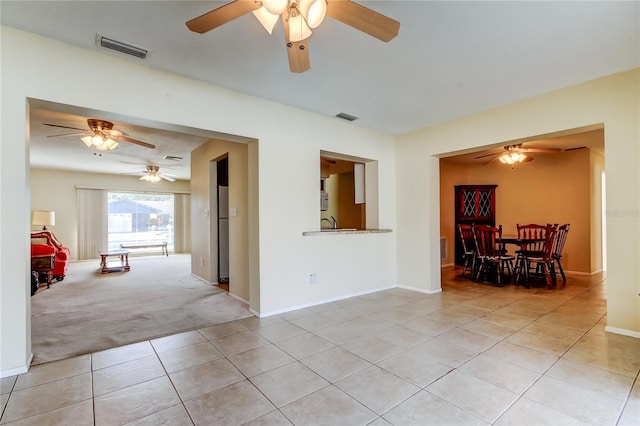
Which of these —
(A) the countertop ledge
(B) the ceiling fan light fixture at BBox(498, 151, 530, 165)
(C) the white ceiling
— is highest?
(C) the white ceiling

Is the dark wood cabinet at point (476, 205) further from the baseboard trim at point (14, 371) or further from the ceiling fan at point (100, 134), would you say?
the baseboard trim at point (14, 371)

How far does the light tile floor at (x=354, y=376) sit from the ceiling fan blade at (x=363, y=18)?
86.3 inches

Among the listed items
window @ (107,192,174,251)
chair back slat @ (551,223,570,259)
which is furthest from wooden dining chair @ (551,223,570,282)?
window @ (107,192,174,251)

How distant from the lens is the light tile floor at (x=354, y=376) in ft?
5.52

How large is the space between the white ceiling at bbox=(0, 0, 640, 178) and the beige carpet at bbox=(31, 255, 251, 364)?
2.04 meters

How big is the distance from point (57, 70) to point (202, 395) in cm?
262

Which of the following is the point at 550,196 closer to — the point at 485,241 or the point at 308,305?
the point at 485,241

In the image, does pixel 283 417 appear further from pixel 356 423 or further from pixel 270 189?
pixel 270 189

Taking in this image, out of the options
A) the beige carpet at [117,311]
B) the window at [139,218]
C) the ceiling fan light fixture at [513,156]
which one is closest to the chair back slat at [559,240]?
the ceiling fan light fixture at [513,156]

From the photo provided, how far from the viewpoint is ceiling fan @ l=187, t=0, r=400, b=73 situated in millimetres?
1532

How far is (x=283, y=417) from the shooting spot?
1.66m

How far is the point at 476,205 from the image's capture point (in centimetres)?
696

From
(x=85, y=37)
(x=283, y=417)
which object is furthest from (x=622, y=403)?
(x=85, y=37)

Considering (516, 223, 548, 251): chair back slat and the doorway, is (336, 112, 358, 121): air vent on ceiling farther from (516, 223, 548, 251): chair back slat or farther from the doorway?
(516, 223, 548, 251): chair back slat
